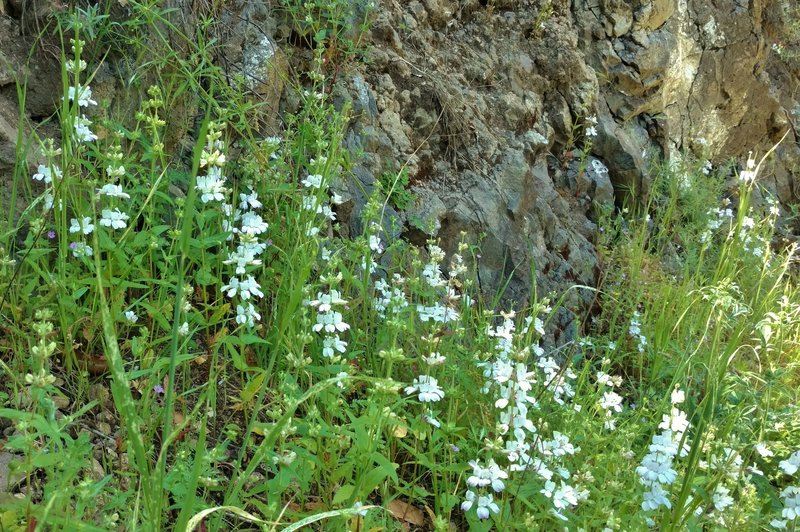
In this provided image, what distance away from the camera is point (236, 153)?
3.04 metres

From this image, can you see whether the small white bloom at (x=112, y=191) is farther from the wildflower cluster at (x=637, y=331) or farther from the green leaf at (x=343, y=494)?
the wildflower cluster at (x=637, y=331)

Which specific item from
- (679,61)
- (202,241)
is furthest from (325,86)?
(679,61)

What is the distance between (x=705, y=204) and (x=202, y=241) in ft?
15.1

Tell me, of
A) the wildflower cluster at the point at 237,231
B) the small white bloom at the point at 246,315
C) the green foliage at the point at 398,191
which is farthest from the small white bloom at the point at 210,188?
the green foliage at the point at 398,191

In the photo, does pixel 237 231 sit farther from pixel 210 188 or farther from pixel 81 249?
pixel 81 249

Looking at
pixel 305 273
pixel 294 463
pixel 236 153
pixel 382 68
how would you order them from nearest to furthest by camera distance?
1. pixel 294 463
2. pixel 305 273
3. pixel 236 153
4. pixel 382 68

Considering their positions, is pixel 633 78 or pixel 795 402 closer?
pixel 795 402

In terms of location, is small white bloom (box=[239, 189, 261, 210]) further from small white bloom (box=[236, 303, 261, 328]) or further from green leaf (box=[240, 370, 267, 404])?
green leaf (box=[240, 370, 267, 404])

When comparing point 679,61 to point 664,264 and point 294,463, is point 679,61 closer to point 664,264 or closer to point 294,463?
point 664,264

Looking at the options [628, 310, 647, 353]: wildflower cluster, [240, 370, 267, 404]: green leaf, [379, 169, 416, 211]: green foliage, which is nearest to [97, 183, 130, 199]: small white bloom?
[240, 370, 267, 404]: green leaf

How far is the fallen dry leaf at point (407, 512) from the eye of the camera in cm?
216

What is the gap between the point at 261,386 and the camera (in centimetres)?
189

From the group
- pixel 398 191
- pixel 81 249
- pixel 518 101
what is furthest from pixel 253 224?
pixel 518 101

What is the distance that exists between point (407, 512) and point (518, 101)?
11.0 ft
